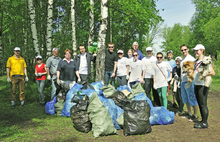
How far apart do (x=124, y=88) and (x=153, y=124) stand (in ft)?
4.28

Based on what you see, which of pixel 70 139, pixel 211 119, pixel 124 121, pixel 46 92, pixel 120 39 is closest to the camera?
pixel 70 139

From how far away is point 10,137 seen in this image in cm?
357

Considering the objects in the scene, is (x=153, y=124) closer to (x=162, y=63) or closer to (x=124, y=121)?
(x=124, y=121)

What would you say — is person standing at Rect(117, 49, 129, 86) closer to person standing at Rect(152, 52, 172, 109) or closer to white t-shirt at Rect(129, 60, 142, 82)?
white t-shirt at Rect(129, 60, 142, 82)

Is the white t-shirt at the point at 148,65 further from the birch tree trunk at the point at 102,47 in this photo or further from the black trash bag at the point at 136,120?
the black trash bag at the point at 136,120

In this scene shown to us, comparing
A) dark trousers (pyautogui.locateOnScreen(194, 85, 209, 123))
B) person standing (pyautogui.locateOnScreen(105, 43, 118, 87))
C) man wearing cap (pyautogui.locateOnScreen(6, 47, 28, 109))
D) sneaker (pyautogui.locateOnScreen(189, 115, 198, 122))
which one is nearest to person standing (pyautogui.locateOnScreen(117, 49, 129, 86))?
person standing (pyautogui.locateOnScreen(105, 43, 118, 87))

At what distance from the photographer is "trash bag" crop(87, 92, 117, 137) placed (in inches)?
140

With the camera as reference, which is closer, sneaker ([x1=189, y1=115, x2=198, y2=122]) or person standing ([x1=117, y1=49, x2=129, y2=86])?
sneaker ([x1=189, y1=115, x2=198, y2=122])

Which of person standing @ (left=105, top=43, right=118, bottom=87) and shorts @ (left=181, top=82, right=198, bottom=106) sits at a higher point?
person standing @ (left=105, top=43, right=118, bottom=87)

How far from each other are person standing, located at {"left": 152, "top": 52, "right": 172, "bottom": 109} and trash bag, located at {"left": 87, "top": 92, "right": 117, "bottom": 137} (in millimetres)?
2021

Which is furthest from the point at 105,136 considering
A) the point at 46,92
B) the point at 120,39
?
the point at 120,39

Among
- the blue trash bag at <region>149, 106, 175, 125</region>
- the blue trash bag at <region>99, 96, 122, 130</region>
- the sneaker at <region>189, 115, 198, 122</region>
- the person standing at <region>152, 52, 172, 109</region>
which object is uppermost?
the person standing at <region>152, 52, 172, 109</region>

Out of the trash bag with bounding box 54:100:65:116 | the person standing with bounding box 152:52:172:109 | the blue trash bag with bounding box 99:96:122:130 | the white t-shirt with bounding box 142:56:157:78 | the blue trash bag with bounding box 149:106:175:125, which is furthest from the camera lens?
the white t-shirt with bounding box 142:56:157:78

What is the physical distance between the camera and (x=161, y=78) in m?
4.95
